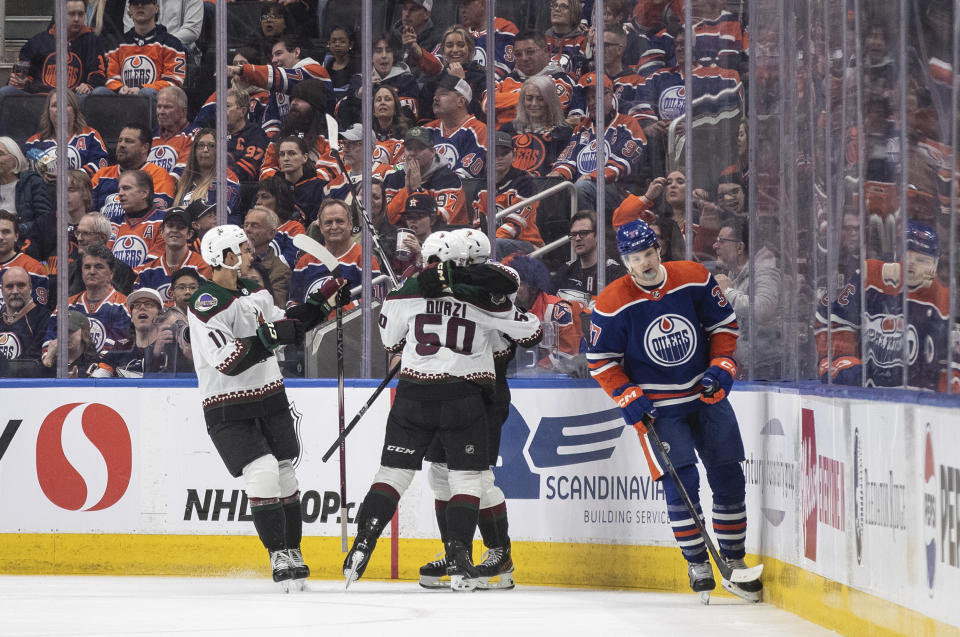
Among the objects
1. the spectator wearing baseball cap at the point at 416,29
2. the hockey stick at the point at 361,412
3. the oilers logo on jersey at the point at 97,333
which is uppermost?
the spectator wearing baseball cap at the point at 416,29

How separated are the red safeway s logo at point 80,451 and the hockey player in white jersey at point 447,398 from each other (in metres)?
1.29

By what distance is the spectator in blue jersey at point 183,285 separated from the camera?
20.9 ft

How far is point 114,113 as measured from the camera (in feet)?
22.8

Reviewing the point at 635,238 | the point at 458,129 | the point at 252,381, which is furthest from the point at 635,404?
the point at 458,129

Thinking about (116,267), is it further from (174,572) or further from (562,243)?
(562,243)

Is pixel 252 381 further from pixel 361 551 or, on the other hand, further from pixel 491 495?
pixel 491 495

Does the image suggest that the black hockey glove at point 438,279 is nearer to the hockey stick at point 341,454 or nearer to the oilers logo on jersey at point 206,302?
the hockey stick at point 341,454

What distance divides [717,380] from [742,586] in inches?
26.5

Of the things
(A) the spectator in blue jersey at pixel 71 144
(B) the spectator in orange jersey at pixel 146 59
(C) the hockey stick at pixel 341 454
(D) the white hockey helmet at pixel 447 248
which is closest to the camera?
(D) the white hockey helmet at pixel 447 248

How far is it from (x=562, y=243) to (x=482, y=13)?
1420 mm

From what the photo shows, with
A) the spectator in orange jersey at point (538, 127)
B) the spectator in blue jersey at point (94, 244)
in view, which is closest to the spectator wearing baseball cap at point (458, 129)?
the spectator in orange jersey at point (538, 127)

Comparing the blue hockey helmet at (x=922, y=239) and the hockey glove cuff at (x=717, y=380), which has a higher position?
the blue hockey helmet at (x=922, y=239)

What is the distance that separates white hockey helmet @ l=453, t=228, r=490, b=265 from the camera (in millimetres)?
4910

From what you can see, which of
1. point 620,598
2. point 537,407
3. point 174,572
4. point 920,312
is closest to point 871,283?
point 920,312
